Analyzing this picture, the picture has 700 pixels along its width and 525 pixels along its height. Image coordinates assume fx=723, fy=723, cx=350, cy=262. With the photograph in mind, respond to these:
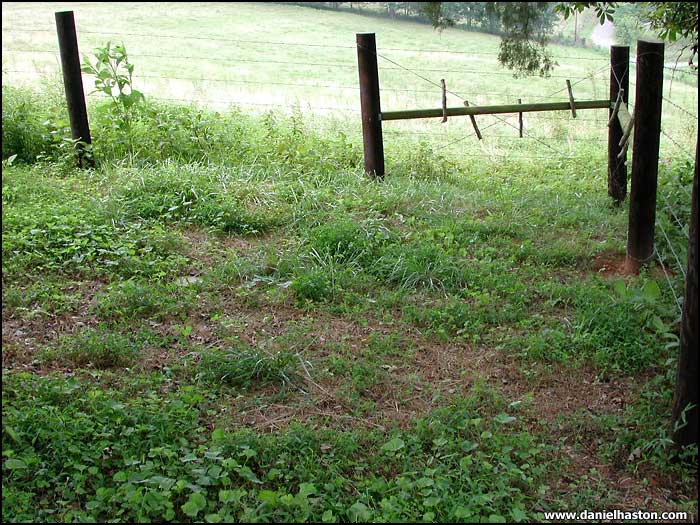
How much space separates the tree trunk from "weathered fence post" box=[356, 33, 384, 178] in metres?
4.47

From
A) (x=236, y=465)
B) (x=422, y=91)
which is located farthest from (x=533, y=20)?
(x=422, y=91)

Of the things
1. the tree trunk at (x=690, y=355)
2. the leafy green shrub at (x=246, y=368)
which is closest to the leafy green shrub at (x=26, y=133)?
the leafy green shrub at (x=246, y=368)

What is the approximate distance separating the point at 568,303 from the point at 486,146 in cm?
564

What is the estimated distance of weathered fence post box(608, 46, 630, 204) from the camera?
7.09m

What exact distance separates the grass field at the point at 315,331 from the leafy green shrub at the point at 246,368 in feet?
0.06

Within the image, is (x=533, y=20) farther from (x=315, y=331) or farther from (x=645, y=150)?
(x=315, y=331)

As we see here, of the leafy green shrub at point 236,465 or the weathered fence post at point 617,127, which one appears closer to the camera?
the leafy green shrub at point 236,465

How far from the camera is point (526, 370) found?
14.3 feet

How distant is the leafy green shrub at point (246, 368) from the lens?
421 centimetres

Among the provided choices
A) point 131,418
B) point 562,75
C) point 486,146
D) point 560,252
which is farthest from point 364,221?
point 562,75

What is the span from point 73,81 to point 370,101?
3138mm

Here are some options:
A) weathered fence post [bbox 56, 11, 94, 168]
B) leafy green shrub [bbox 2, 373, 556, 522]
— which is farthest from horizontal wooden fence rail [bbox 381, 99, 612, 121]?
leafy green shrub [bbox 2, 373, 556, 522]

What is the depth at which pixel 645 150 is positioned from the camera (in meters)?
5.50

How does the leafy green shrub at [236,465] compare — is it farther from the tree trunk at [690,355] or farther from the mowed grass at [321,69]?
the mowed grass at [321,69]
